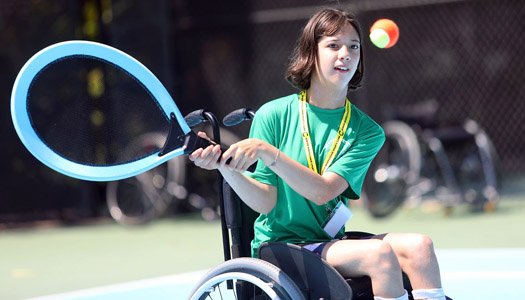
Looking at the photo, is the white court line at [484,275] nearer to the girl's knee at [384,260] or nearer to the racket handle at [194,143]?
the girl's knee at [384,260]

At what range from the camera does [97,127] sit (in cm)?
378

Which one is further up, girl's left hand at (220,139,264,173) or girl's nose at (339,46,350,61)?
girl's nose at (339,46,350,61)

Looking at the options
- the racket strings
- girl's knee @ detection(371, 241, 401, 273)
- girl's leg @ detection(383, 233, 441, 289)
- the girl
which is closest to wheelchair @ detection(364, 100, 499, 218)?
the racket strings

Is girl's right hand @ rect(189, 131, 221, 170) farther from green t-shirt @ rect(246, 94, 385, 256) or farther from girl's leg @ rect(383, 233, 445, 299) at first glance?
girl's leg @ rect(383, 233, 445, 299)

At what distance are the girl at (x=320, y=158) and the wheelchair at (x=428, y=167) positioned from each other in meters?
5.33

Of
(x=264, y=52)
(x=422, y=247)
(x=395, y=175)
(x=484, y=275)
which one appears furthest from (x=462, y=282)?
(x=264, y=52)

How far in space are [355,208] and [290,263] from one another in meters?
6.86

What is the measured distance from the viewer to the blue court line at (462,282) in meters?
5.68

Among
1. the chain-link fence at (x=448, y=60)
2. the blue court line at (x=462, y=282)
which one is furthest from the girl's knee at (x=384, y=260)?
the chain-link fence at (x=448, y=60)

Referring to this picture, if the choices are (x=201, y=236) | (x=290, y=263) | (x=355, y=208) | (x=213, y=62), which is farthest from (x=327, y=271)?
(x=213, y=62)

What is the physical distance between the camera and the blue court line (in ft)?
18.6

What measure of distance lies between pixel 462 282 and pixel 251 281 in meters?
2.77

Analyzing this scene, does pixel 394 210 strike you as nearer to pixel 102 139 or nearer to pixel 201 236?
pixel 201 236

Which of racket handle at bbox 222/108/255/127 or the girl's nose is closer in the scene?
the girl's nose
